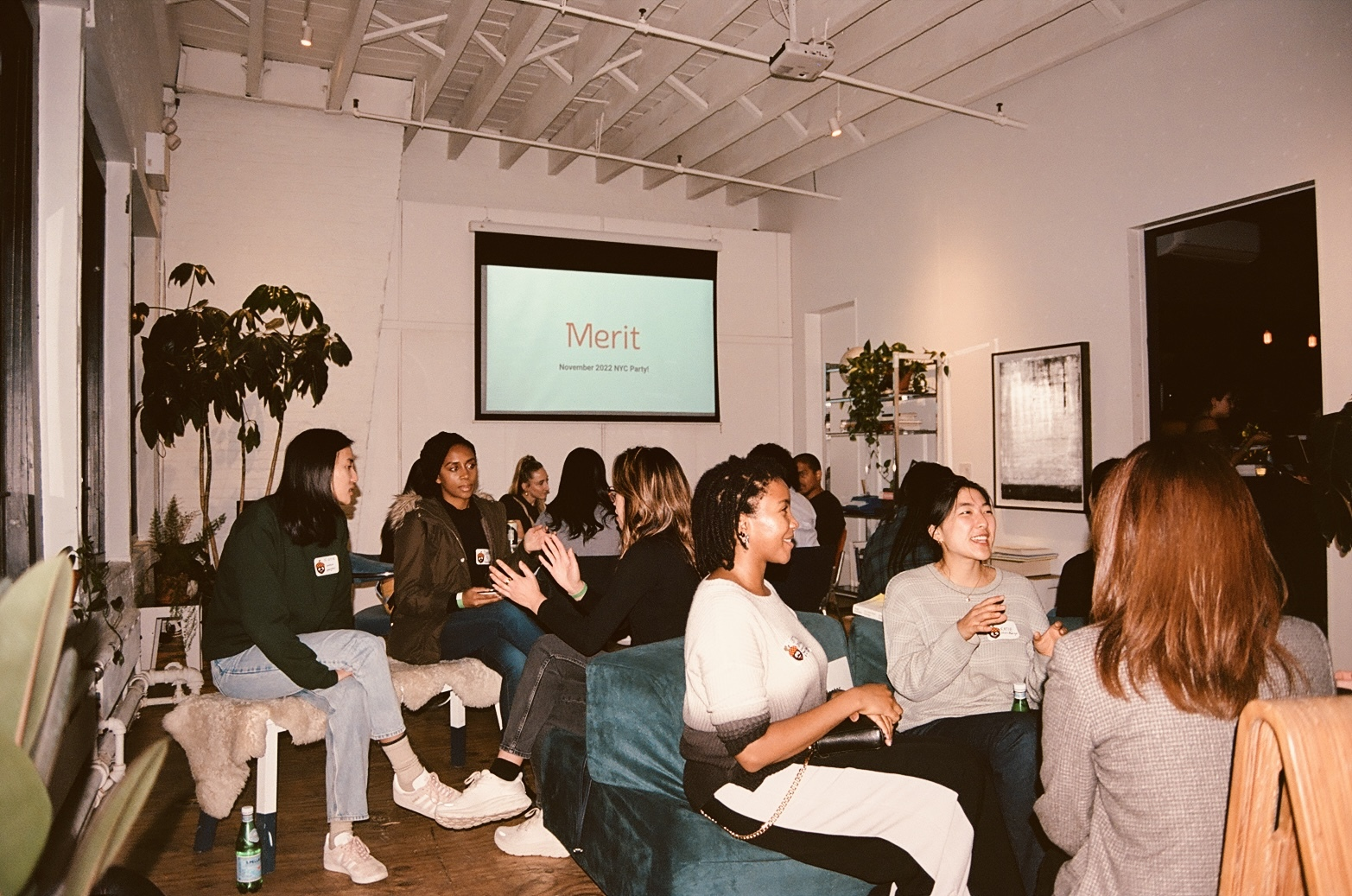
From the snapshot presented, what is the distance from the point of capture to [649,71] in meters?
7.11

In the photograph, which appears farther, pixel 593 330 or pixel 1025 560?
pixel 593 330

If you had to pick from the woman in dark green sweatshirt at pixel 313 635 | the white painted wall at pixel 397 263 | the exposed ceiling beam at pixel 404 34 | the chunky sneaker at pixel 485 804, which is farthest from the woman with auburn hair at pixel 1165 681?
the exposed ceiling beam at pixel 404 34

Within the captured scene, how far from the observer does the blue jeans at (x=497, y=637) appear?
3791 mm

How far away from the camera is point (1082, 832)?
166 cm

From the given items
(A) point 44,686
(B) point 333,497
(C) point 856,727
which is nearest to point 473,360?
(B) point 333,497

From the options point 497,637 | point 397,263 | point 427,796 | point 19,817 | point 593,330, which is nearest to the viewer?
point 19,817

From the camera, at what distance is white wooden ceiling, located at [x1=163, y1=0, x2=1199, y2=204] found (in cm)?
609

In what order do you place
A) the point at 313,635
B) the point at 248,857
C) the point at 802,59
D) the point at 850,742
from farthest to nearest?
1. the point at 802,59
2. the point at 313,635
3. the point at 248,857
4. the point at 850,742

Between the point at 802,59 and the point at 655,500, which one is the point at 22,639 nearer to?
the point at 655,500

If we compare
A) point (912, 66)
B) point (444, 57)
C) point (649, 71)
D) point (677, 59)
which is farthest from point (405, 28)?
point (912, 66)

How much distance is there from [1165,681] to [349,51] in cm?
673

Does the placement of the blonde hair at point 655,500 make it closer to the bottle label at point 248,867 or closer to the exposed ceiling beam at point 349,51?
the bottle label at point 248,867

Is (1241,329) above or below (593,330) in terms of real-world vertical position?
below

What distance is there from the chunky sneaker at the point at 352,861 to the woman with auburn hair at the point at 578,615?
32 cm
